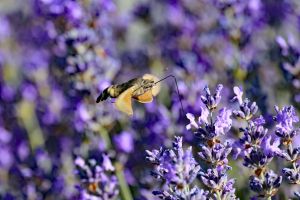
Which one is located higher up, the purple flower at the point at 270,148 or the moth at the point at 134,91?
the moth at the point at 134,91

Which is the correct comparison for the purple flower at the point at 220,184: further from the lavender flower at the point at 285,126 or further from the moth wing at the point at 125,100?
the moth wing at the point at 125,100

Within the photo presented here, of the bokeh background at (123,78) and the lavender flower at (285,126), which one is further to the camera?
the bokeh background at (123,78)

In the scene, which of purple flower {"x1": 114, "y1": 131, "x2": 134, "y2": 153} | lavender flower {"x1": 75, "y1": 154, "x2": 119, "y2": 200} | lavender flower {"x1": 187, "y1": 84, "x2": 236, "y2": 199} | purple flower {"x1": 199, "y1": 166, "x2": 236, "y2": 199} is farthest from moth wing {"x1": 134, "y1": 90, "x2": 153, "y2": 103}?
purple flower {"x1": 114, "y1": 131, "x2": 134, "y2": 153}

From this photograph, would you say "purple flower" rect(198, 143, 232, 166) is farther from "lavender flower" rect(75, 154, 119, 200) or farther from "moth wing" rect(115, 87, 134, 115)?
"lavender flower" rect(75, 154, 119, 200)

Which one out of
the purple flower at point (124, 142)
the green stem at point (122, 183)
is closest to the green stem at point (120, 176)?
the green stem at point (122, 183)

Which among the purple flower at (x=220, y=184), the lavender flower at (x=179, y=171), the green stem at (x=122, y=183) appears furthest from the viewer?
the green stem at (x=122, y=183)

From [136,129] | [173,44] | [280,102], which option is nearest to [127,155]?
[136,129]

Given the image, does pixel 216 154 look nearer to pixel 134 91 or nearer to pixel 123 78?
pixel 134 91

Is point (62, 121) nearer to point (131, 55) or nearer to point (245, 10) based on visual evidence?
point (131, 55)
